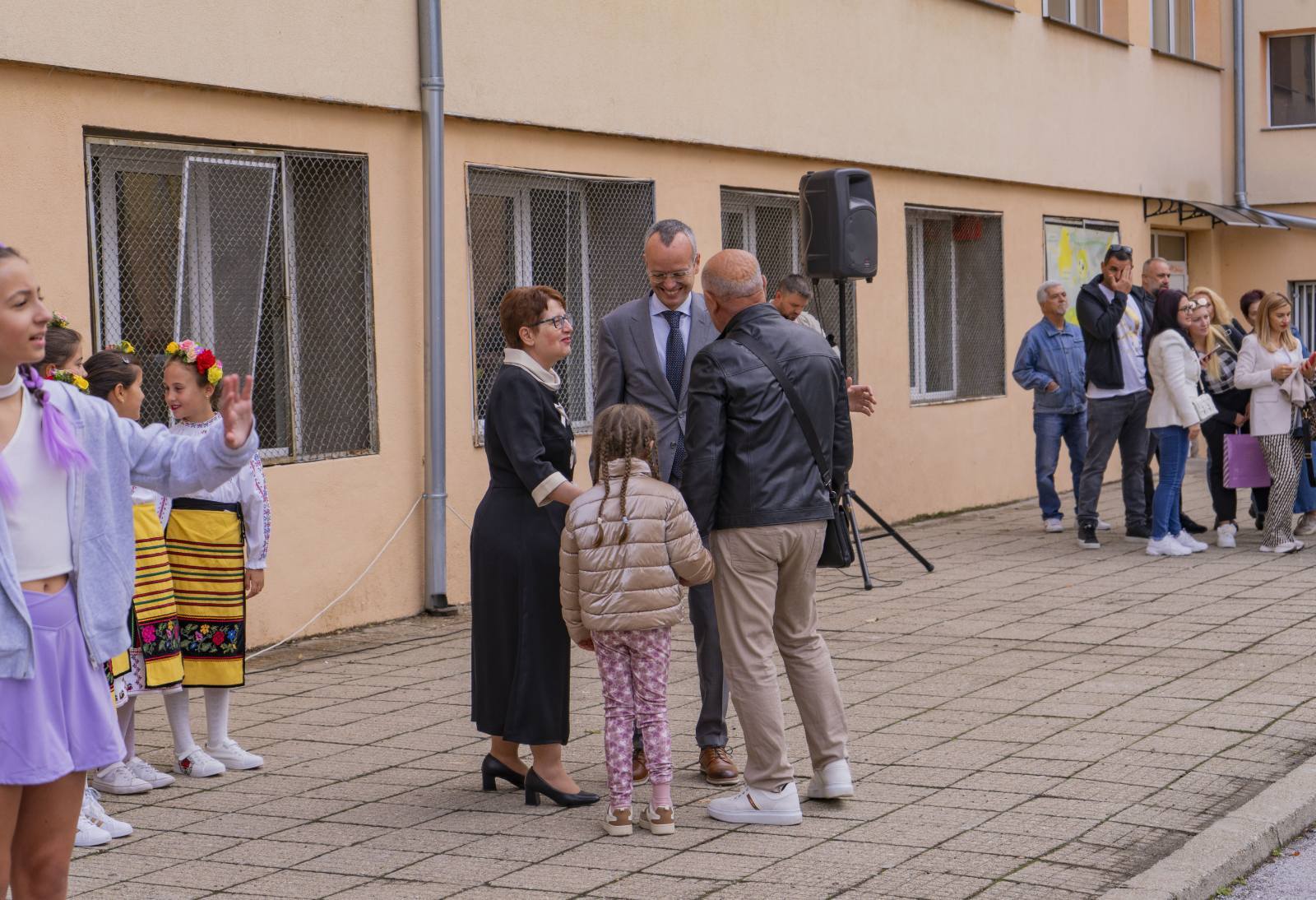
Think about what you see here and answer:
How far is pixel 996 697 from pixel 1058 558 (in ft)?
16.3

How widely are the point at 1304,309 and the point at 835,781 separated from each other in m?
19.3

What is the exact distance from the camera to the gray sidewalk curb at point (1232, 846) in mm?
4914

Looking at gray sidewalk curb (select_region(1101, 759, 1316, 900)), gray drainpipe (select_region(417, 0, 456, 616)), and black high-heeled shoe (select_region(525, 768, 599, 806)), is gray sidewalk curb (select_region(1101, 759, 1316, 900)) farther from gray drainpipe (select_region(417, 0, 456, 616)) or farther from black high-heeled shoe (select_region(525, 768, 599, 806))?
gray drainpipe (select_region(417, 0, 456, 616))

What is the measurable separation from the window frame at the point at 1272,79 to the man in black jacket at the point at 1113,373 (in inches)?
471

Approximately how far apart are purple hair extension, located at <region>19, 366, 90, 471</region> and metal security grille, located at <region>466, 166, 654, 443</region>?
7.00 m

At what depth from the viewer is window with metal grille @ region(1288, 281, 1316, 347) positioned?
2325cm

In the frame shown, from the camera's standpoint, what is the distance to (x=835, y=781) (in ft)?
19.3

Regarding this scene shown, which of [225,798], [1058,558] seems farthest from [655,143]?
[225,798]

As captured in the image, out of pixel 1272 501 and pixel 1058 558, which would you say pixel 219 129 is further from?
pixel 1272 501

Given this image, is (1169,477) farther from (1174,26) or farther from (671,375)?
(1174,26)

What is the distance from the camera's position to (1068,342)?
45.1ft

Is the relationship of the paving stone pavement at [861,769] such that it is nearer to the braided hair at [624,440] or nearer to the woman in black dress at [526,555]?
the woman in black dress at [526,555]

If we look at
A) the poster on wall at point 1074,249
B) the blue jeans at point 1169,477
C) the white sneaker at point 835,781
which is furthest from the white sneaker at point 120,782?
the poster on wall at point 1074,249

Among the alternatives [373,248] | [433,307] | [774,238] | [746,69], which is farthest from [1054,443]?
[373,248]
